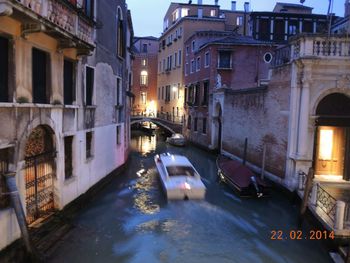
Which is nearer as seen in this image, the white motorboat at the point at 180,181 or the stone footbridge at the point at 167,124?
the white motorboat at the point at 180,181

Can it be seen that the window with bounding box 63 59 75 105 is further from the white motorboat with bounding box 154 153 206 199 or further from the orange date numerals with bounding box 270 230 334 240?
the orange date numerals with bounding box 270 230 334 240

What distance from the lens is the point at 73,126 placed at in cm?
971

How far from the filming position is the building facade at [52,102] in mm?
6344

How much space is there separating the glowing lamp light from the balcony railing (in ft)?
28.6

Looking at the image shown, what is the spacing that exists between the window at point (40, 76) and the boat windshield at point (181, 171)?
6.30 metres

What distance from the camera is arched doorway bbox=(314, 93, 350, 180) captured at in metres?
11.7

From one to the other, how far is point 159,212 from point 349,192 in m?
6.00

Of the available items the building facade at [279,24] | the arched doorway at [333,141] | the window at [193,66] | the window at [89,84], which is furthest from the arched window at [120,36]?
the building facade at [279,24]

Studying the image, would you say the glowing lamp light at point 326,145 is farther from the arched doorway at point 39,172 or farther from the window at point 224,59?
the window at point 224,59

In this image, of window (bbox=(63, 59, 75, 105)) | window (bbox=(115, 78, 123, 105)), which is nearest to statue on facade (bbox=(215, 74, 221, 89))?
window (bbox=(115, 78, 123, 105))

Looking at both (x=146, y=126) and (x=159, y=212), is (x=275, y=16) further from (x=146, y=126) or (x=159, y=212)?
(x=159, y=212)

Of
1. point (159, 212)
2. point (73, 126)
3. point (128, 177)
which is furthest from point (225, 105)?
point (73, 126)

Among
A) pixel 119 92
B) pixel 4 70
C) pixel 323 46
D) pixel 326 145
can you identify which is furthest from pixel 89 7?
pixel 326 145

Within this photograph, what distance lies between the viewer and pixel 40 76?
786cm
